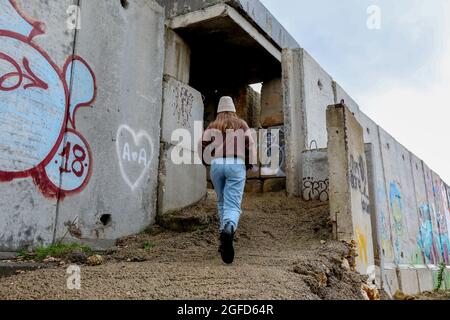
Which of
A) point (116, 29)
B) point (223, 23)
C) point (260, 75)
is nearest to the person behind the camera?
point (116, 29)

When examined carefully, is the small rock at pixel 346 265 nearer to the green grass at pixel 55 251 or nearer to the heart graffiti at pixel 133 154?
the green grass at pixel 55 251

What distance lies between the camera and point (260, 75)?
8312 millimetres

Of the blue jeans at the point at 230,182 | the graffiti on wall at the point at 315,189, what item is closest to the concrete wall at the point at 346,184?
the graffiti on wall at the point at 315,189

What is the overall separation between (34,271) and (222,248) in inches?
59.9

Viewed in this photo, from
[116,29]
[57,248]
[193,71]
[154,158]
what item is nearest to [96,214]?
[57,248]

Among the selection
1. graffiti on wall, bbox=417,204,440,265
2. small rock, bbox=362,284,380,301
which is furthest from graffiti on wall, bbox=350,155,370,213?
graffiti on wall, bbox=417,204,440,265

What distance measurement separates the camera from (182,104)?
6.16 m

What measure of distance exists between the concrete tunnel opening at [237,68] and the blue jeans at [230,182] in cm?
276

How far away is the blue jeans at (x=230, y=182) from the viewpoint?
386 cm

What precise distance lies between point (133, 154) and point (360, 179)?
2.90 meters

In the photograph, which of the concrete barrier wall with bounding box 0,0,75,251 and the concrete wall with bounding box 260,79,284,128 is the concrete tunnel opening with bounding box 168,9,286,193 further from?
the concrete barrier wall with bounding box 0,0,75,251

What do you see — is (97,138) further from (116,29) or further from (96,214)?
(116,29)

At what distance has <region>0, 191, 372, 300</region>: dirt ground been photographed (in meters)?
2.63
